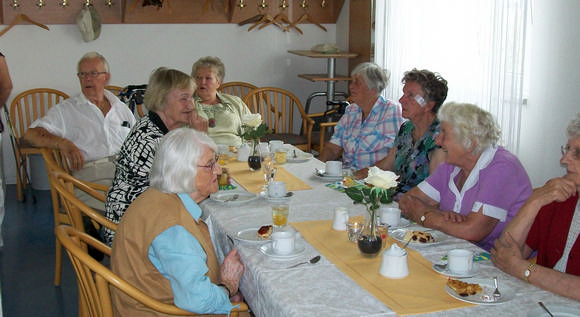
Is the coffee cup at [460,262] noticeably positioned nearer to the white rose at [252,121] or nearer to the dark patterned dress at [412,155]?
the dark patterned dress at [412,155]

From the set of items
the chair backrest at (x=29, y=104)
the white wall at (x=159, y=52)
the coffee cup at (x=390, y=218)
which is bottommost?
the coffee cup at (x=390, y=218)

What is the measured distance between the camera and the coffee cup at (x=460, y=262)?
1.84 m

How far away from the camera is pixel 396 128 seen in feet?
12.1

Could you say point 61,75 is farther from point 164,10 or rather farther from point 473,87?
point 473,87

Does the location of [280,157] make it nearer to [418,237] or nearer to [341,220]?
[341,220]

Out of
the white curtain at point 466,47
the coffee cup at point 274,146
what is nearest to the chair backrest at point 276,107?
the white curtain at point 466,47

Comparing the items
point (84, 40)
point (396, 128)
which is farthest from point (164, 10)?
Result: point (396, 128)

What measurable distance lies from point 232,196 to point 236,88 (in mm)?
3368

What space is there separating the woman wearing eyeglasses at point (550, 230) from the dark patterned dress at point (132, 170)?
1581mm

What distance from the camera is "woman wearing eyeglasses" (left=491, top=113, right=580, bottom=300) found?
1871mm

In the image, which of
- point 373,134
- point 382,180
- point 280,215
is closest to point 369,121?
point 373,134

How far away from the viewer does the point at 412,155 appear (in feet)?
10.4

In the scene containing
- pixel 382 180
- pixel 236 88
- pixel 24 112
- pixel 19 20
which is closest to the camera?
pixel 382 180

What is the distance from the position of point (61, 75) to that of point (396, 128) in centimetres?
329
